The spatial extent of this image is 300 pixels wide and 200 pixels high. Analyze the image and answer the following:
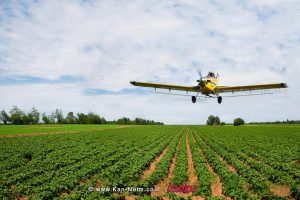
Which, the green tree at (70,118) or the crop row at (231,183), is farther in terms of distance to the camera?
the green tree at (70,118)

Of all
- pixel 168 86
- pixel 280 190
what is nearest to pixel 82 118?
pixel 168 86

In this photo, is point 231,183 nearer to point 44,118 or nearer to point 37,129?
point 37,129

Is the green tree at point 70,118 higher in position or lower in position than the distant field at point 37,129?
higher

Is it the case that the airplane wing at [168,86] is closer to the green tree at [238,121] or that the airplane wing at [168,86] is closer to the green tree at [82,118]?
the green tree at [238,121]

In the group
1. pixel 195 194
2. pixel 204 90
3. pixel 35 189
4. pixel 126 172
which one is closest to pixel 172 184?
pixel 195 194

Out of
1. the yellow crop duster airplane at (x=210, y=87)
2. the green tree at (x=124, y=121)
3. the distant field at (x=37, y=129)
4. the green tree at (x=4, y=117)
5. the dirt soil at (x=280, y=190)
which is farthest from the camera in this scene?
the green tree at (x=124, y=121)

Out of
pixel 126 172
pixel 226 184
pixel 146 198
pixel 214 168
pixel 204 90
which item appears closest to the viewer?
pixel 146 198

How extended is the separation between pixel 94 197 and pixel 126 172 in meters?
6.08

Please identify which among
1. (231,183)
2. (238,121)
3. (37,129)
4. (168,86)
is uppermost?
(168,86)

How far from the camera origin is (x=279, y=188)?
52.6 ft

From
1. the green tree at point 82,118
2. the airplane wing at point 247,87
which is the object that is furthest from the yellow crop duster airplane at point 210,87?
the green tree at point 82,118

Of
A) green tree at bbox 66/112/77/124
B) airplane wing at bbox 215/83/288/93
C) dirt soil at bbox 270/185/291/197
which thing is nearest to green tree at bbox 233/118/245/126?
green tree at bbox 66/112/77/124

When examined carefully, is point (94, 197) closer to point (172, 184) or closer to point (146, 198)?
point (146, 198)

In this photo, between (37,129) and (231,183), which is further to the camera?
(37,129)
